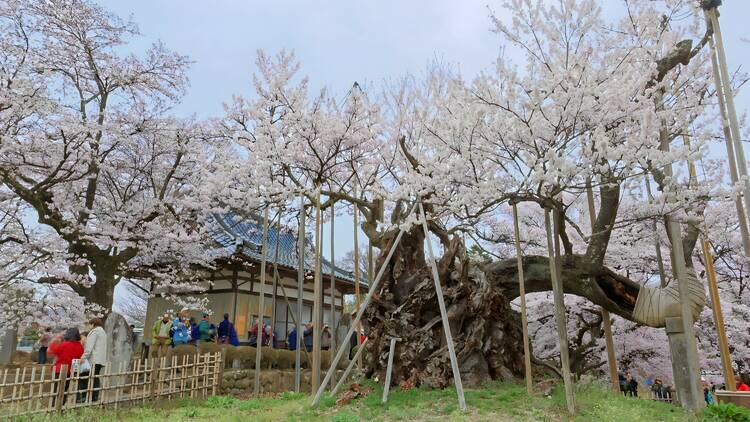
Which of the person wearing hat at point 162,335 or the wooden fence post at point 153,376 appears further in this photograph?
the person wearing hat at point 162,335

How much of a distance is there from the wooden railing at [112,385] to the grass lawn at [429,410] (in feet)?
1.02

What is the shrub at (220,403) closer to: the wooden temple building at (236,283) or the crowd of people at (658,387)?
the wooden temple building at (236,283)

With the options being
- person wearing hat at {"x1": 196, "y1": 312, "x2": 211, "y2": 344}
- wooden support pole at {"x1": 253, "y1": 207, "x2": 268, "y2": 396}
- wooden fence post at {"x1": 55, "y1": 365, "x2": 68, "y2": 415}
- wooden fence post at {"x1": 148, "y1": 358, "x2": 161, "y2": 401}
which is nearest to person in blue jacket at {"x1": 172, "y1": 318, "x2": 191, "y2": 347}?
person wearing hat at {"x1": 196, "y1": 312, "x2": 211, "y2": 344}

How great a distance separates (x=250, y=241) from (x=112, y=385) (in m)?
9.61

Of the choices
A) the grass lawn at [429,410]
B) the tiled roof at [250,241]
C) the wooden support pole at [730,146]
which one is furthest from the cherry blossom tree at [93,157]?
the wooden support pole at [730,146]

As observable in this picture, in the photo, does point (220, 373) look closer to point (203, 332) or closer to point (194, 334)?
point (203, 332)

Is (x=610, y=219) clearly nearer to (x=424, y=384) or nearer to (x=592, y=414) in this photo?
(x=592, y=414)

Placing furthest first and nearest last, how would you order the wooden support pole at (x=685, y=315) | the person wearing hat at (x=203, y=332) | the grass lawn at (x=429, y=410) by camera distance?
1. the person wearing hat at (x=203, y=332)
2. the wooden support pole at (x=685, y=315)
3. the grass lawn at (x=429, y=410)

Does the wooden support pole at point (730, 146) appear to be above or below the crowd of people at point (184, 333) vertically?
above

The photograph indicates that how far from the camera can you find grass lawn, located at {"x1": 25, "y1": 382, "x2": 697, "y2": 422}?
698 centimetres

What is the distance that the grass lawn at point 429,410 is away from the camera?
6.98m

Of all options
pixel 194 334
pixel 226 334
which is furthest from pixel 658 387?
pixel 194 334

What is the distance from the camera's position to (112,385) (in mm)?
8461

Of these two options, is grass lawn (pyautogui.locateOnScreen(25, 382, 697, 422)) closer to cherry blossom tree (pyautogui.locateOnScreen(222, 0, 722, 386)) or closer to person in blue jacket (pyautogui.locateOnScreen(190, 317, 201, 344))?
cherry blossom tree (pyautogui.locateOnScreen(222, 0, 722, 386))
